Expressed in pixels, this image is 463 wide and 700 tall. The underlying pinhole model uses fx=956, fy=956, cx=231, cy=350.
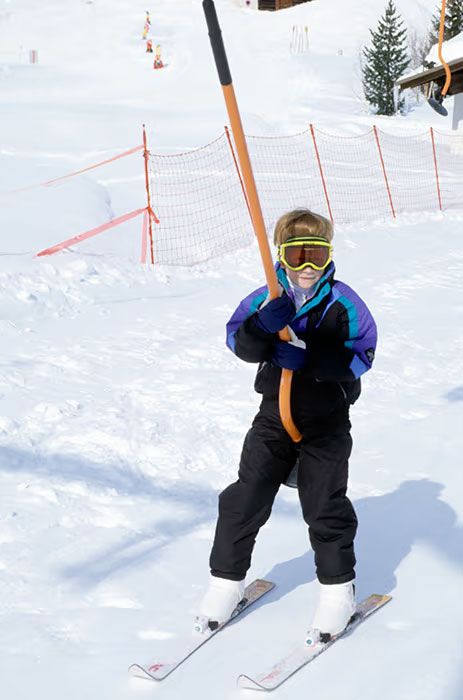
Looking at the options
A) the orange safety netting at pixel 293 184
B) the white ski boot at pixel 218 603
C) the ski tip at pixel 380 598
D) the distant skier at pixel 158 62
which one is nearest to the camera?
the white ski boot at pixel 218 603

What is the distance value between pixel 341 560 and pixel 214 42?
180 cm

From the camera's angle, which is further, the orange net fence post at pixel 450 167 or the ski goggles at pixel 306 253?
the orange net fence post at pixel 450 167

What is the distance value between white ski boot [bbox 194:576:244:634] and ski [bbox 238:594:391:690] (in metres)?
Answer: 0.29

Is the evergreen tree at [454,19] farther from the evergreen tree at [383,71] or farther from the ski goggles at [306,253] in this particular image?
the ski goggles at [306,253]

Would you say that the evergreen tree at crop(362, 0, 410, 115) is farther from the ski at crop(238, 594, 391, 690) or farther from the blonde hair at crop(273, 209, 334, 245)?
the ski at crop(238, 594, 391, 690)

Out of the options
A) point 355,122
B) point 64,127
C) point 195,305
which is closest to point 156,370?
point 195,305

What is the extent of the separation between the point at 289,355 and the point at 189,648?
1071mm

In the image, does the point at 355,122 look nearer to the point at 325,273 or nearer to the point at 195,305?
the point at 195,305

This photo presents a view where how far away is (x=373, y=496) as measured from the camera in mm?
4848

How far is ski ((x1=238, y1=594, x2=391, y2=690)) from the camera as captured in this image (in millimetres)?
3055

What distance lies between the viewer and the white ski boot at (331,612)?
3295 millimetres

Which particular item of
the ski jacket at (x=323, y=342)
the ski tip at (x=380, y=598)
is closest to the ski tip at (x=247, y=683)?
the ski tip at (x=380, y=598)

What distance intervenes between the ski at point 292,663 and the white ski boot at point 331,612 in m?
0.03

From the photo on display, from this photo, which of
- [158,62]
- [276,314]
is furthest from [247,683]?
[158,62]
